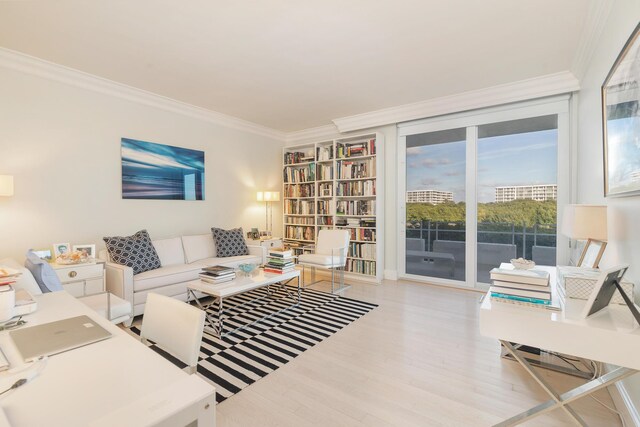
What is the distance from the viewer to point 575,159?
3.47m

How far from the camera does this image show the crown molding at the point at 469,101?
134 inches

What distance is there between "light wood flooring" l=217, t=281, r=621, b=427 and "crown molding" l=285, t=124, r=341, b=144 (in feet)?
11.6

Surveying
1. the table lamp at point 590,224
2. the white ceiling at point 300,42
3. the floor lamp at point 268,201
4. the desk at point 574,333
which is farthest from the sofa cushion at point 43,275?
the table lamp at point 590,224

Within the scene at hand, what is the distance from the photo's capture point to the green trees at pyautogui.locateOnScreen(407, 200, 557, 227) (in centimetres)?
370

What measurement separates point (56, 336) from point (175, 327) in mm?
379

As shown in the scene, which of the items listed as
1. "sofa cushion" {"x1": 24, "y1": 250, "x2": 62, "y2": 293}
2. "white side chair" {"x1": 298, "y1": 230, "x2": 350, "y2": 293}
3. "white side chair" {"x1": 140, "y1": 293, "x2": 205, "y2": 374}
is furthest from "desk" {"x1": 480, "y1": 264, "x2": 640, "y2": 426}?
"white side chair" {"x1": 298, "y1": 230, "x2": 350, "y2": 293}

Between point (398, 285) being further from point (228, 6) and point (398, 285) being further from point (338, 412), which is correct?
point (228, 6)

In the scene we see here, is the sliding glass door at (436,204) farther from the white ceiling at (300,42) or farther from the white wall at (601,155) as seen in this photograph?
the white wall at (601,155)

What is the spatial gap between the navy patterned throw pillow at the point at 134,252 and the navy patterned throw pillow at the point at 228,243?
85 cm

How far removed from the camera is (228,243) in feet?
13.9

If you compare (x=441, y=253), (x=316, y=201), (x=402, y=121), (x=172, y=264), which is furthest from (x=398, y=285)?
(x=172, y=264)

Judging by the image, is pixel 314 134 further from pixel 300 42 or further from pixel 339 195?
pixel 300 42

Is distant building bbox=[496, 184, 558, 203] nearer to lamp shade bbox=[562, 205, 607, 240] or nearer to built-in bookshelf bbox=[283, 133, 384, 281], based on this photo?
built-in bookshelf bbox=[283, 133, 384, 281]

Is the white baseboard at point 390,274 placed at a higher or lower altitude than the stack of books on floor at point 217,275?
lower
